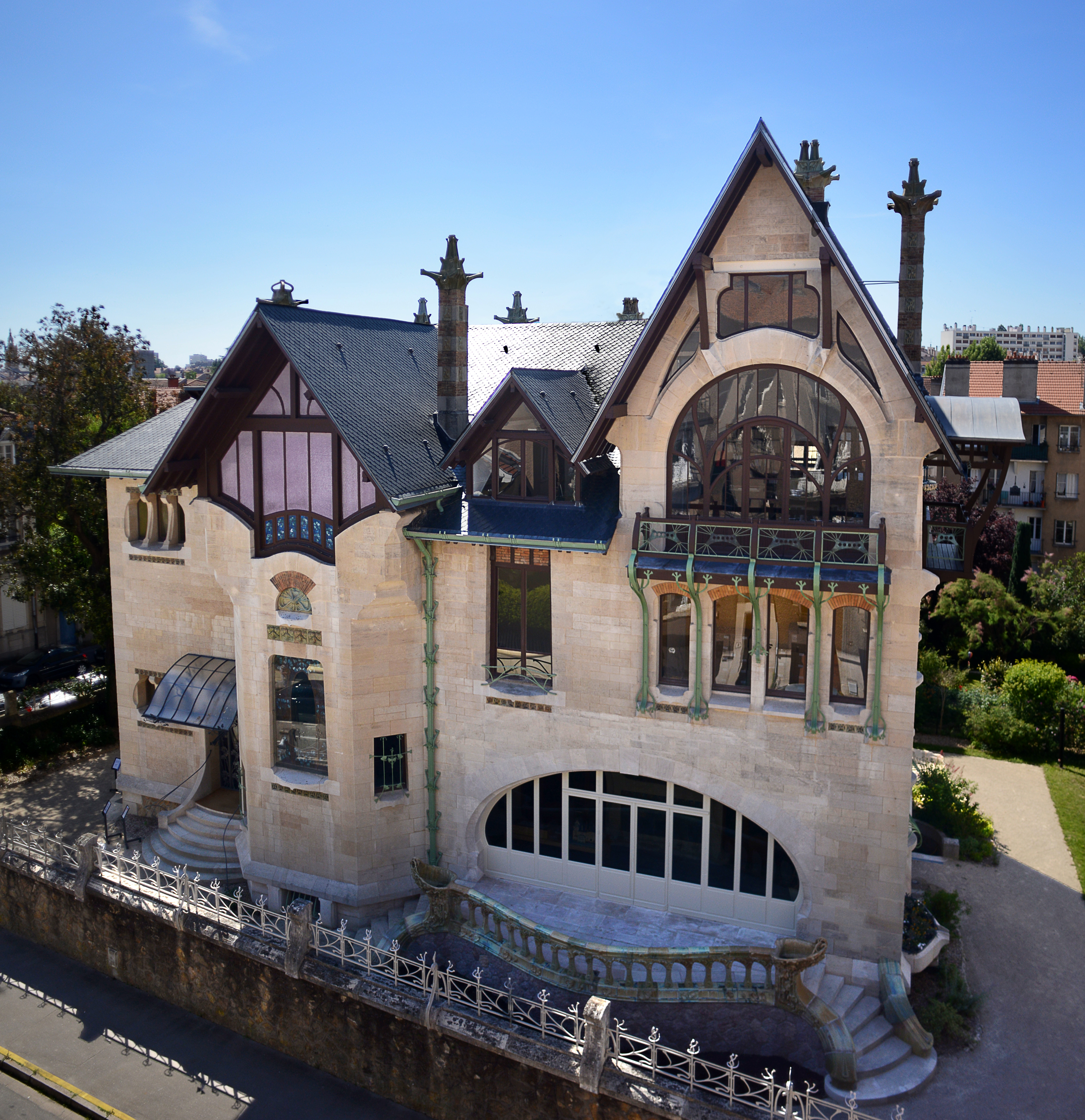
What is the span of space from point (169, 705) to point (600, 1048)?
49.0ft

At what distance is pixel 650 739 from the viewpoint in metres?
19.1

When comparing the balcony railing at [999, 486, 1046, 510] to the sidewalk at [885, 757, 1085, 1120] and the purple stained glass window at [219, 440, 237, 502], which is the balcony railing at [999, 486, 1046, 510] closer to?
the sidewalk at [885, 757, 1085, 1120]

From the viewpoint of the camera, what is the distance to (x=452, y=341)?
2200 centimetres

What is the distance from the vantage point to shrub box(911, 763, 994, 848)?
26047 mm

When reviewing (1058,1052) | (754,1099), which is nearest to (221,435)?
(754,1099)

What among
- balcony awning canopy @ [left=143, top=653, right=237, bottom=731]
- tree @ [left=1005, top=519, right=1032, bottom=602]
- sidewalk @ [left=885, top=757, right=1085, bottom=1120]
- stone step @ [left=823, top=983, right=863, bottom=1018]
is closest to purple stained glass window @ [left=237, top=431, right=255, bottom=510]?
balcony awning canopy @ [left=143, top=653, right=237, bottom=731]

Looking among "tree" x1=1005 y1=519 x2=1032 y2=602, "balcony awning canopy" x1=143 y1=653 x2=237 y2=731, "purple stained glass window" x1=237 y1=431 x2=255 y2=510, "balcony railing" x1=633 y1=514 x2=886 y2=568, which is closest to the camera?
"balcony railing" x1=633 y1=514 x2=886 y2=568

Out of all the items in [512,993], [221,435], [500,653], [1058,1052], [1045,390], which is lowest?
[1058,1052]

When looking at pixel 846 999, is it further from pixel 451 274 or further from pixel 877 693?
pixel 451 274

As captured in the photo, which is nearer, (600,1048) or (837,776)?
(600,1048)

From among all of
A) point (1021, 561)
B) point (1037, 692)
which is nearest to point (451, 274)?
point (1037, 692)

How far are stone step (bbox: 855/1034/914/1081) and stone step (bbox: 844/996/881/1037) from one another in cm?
38

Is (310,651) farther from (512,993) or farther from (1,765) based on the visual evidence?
(1,765)

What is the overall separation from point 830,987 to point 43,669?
34450 mm
